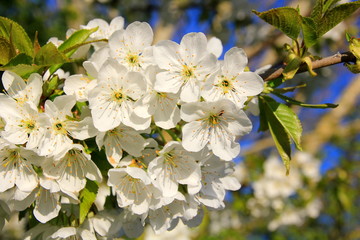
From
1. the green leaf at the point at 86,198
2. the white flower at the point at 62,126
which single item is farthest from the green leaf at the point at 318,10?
the green leaf at the point at 86,198

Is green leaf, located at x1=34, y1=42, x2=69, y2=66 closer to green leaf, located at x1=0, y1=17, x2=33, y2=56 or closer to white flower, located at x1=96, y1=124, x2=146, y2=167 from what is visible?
green leaf, located at x1=0, y1=17, x2=33, y2=56

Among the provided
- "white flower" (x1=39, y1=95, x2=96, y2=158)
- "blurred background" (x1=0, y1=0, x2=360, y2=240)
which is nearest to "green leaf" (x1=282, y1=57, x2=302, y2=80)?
"white flower" (x1=39, y1=95, x2=96, y2=158)

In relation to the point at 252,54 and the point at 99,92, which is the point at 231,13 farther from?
the point at 99,92

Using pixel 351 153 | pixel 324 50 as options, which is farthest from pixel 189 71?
pixel 351 153

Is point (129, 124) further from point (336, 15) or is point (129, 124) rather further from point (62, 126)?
point (336, 15)

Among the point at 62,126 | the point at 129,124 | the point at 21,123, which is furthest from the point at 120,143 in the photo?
the point at 21,123

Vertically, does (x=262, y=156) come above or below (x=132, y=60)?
below
